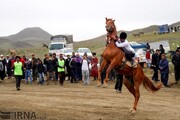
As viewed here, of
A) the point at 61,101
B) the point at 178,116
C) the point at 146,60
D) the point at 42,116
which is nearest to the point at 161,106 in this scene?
the point at 178,116

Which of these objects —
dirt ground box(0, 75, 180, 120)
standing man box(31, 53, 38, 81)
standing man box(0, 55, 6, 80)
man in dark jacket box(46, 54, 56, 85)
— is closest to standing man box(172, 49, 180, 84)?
dirt ground box(0, 75, 180, 120)

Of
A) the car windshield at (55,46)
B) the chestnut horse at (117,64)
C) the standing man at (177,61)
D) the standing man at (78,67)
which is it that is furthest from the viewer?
the car windshield at (55,46)

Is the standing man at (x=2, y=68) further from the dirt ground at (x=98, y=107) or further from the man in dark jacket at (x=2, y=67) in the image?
the dirt ground at (x=98, y=107)

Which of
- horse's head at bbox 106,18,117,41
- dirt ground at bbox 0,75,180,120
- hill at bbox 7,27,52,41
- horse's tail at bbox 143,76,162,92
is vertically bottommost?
dirt ground at bbox 0,75,180,120

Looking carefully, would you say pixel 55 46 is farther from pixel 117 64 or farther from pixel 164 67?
pixel 117 64

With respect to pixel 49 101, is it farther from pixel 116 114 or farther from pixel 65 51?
pixel 65 51

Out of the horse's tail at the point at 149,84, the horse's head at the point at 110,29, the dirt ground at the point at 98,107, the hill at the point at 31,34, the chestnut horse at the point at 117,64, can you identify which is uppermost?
the hill at the point at 31,34

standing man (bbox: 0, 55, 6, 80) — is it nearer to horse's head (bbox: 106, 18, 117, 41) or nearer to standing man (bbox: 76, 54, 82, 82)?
standing man (bbox: 76, 54, 82, 82)

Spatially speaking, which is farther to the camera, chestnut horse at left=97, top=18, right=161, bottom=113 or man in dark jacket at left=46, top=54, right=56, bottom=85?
man in dark jacket at left=46, top=54, right=56, bottom=85

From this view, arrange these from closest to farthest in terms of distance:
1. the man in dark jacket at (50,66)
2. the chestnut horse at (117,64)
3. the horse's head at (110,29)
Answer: the chestnut horse at (117,64)
the horse's head at (110,29)
the man in dark jacket at (50,66)

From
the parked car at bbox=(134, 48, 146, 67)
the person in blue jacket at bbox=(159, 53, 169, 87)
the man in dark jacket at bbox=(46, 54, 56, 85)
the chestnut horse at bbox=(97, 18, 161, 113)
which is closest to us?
the chestnut horse at bbox=(97, 18, 161, 113)

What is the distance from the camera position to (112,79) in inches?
1085

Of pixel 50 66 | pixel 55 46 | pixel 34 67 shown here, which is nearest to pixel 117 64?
pixel 50 66

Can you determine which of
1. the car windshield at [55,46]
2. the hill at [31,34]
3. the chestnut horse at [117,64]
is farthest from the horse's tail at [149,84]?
the hill at [31,34]
